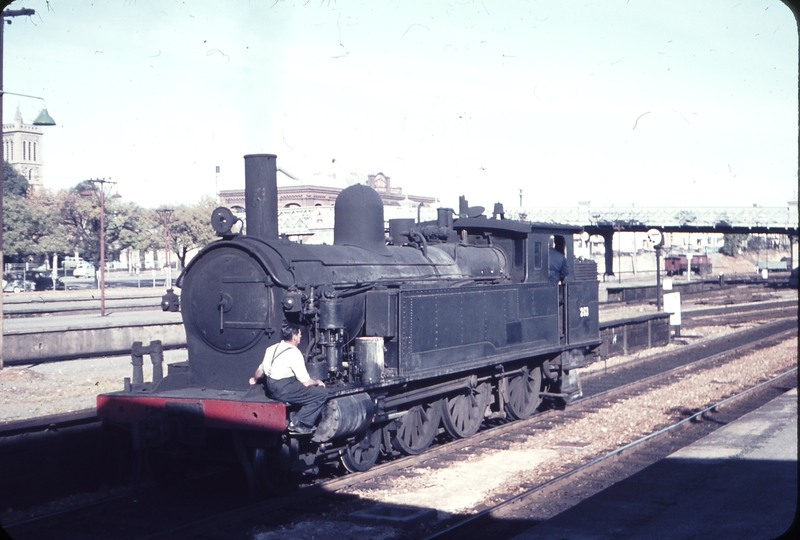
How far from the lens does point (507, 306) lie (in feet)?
36.0

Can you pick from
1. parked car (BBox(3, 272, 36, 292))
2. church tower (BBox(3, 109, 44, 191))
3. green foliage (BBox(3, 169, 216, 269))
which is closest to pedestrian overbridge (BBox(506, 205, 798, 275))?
green foliage (BBox(3, 169, 216, 269))

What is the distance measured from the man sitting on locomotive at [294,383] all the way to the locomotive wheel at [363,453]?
1.14 m

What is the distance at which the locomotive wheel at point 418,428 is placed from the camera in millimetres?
9359

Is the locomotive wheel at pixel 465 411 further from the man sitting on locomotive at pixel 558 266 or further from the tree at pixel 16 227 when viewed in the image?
the tree at pixel 16 227

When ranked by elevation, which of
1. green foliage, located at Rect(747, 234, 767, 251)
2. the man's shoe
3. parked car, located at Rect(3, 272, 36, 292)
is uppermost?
green foliage, located at Rect(747, 234, 767, 251)

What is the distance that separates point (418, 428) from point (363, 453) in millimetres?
A: 1199

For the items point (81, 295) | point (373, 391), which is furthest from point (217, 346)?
point (81, 295)

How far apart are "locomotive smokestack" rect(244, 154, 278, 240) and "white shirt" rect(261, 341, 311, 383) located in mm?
1530

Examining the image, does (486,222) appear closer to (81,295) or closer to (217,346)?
(217,346)

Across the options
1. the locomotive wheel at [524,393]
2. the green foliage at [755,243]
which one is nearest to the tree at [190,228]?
the locomotive wheel at [524,393]

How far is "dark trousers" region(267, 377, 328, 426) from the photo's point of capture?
728 centimetres

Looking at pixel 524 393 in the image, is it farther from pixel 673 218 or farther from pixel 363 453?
pixel 673 218

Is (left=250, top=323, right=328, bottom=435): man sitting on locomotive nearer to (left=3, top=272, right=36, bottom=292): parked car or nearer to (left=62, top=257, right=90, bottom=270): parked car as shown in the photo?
(left=3, top=272, right=36, bottom=292): parked car

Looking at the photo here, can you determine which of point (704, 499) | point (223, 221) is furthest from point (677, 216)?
point (223, 221)
